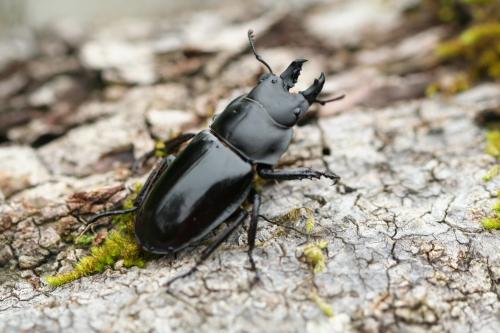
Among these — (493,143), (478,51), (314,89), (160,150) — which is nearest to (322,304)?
(314,89)

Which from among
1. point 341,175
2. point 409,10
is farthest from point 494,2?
point 341,175

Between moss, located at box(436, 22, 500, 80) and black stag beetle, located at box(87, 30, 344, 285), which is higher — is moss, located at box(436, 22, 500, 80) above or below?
below

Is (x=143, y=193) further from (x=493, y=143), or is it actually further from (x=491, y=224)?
(x=493, y=143)

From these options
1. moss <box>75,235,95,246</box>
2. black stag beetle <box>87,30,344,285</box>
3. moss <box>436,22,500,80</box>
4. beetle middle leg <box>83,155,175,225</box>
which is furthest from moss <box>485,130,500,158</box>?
moss <box>75,235,95,246</box>

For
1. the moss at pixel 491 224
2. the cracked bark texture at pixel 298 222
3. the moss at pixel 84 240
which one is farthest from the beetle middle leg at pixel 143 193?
the moss at pixel 491 224

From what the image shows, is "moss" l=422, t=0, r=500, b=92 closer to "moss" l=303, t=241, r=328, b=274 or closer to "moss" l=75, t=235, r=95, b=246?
"moss" l=303, t=241, r=328, b=274

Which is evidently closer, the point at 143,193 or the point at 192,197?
the point at 192,197

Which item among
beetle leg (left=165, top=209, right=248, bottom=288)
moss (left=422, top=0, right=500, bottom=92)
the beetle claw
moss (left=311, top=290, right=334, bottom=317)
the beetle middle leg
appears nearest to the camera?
moss (left=311, top=290, right=334, bottom=317)
